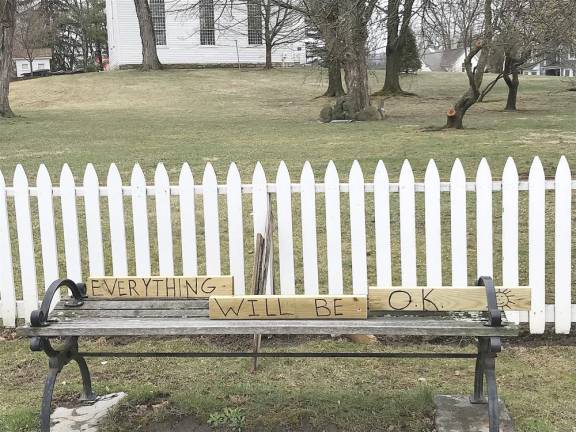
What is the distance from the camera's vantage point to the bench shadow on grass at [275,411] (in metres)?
3.68

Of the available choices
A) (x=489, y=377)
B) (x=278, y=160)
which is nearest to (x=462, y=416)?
(x=489, y=377)

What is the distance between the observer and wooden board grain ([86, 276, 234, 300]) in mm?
3922

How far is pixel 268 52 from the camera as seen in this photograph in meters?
48.0

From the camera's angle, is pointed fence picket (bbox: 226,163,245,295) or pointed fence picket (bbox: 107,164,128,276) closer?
pointed fence picket (bbox: 226,163,245,295)

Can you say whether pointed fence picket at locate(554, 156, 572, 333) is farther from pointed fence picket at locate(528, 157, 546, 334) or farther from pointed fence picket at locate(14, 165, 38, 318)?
pointed fence picket at locate(14, 165, 38, 318)

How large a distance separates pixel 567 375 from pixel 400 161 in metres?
8.62

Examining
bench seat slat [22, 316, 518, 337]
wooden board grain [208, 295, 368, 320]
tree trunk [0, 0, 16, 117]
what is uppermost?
tree trunk [0, 0, 16, 117]

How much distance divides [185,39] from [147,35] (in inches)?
278

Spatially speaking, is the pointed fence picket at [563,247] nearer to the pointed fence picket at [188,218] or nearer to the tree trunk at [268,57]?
the pointed fence picket at [188,218]

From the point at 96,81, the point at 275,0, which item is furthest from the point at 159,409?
the point at 96,81

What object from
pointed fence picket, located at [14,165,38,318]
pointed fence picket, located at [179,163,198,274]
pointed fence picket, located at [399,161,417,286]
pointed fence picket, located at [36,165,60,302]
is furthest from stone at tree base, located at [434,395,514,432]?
pointed fence picket, located at [14,165,38,318]

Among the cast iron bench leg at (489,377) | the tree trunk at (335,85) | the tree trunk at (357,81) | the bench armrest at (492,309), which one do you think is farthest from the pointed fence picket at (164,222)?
the tree trunk at (335,85)

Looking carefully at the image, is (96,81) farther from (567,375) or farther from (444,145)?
(567,375)

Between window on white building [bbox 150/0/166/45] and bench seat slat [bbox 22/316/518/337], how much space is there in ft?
157
